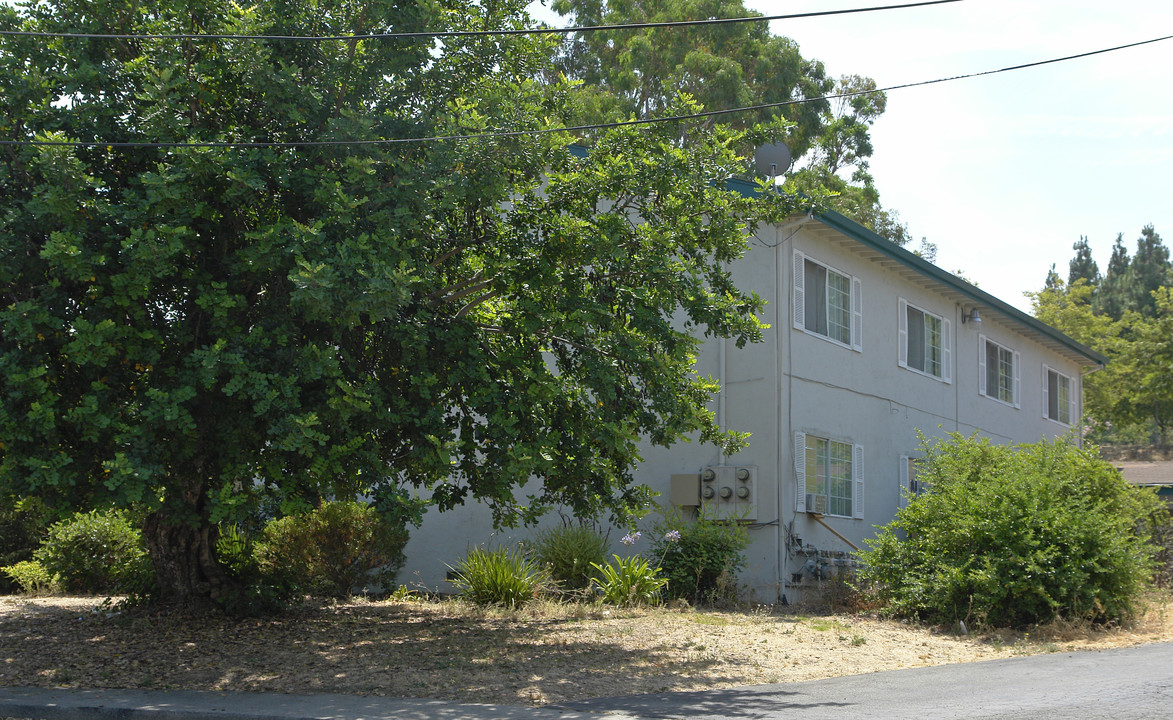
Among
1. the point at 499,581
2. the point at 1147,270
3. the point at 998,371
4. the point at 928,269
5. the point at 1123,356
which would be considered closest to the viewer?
the point at 499,581

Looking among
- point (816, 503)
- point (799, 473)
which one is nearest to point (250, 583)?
point (799, 473)

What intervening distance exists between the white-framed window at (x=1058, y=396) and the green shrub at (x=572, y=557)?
15.0 m

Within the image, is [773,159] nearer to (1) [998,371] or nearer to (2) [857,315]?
(2) [857,315]

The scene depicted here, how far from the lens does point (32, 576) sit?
583 inches

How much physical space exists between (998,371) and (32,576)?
18.5 metres

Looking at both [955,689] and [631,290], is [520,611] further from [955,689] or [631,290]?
[955,689]

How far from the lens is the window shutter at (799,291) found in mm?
15258

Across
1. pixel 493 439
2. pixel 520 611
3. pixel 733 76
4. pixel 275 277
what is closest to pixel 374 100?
pixel 275 277

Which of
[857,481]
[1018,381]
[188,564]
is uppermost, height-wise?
[1018,381]

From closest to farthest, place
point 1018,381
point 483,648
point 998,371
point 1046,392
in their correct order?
point 483,648, point 998,371, point 1018,381, point 1046,392

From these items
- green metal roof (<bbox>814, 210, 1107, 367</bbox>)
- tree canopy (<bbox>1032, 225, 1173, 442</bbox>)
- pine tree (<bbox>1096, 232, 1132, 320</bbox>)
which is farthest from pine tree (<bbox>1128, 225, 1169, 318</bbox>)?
green metal roof (<bbox>814, 210, 1107, 367</bbox>)

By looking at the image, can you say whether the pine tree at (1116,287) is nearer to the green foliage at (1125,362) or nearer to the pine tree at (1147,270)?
the pine tree at (1147,270)

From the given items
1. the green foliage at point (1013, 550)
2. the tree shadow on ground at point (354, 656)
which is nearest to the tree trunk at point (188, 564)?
the tree shadow on ground at point (354, 656)

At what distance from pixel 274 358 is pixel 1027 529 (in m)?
8.36
